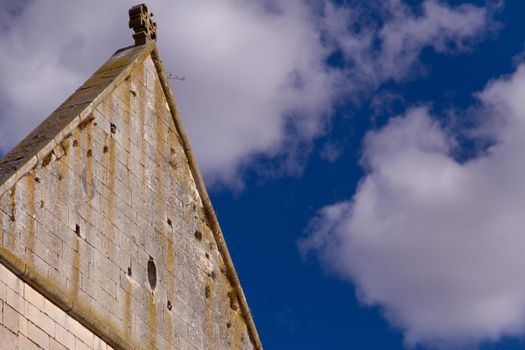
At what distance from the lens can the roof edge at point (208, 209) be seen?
56.1 feet

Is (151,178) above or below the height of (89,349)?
above

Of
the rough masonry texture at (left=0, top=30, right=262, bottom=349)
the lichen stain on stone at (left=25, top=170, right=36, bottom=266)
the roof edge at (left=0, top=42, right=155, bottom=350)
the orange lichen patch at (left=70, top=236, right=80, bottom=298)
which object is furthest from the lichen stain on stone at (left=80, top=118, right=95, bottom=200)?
the lichen stain on stone at (left=25, top=170, right=36, bottom=266)

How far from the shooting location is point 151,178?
16.2 m

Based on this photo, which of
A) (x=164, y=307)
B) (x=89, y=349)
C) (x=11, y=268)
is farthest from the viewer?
(x=164, y=307)

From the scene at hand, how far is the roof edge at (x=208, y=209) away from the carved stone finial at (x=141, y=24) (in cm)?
26

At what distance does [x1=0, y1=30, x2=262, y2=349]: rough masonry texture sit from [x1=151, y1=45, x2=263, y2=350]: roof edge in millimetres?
12

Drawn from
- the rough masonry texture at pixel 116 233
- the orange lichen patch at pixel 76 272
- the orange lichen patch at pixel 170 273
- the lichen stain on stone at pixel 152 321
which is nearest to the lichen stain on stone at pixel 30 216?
the rough masonry texture at pixel 116 233

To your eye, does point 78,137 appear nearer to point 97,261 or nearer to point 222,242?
point 97,261

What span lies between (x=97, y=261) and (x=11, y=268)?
1.61 m

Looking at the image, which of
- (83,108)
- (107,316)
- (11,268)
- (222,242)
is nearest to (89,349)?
(107,316)

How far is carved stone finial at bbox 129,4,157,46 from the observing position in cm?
1723

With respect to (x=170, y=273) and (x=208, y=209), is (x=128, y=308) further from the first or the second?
(x=208, y=209)

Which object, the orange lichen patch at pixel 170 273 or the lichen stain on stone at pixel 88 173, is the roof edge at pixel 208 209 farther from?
the lichen stain on stone at pixel 88 173

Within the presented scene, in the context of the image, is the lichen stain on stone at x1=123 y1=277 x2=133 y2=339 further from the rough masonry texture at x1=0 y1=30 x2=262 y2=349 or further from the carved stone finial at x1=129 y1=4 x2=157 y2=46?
the carved stone finial at x1=129 y1=4 x2=157 y2=46
